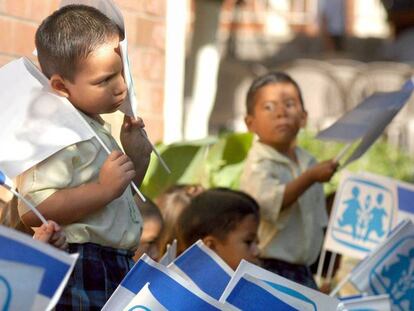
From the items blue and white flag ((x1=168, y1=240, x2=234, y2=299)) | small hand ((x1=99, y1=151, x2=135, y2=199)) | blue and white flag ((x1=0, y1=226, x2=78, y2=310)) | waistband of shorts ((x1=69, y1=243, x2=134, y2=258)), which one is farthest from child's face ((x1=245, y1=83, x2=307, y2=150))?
blue and white flag ((x1=0, y1=226, x2=78, y2=310))

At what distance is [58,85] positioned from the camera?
171 inches

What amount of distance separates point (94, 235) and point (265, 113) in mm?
2317

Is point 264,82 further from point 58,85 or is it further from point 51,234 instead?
point 51,234

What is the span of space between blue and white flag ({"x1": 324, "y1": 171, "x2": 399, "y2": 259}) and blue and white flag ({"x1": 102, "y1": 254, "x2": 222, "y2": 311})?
118 inches

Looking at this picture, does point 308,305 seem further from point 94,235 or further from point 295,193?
point 295,193

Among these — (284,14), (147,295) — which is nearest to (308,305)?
(147,295)

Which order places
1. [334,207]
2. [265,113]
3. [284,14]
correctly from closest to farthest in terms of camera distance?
[265,113] → [334,207] → [284,14]

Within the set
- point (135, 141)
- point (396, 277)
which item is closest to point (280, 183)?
point (396, 277)

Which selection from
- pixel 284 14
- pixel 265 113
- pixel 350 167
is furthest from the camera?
pixel 284 14

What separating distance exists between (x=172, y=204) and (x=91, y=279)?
2102 millimetres

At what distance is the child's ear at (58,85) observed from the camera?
170 inches

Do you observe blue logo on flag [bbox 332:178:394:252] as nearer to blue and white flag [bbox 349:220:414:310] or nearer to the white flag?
blue and white flag [bbox 349:220:414:310]

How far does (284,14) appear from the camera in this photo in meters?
23.5

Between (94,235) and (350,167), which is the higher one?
(94,235)
